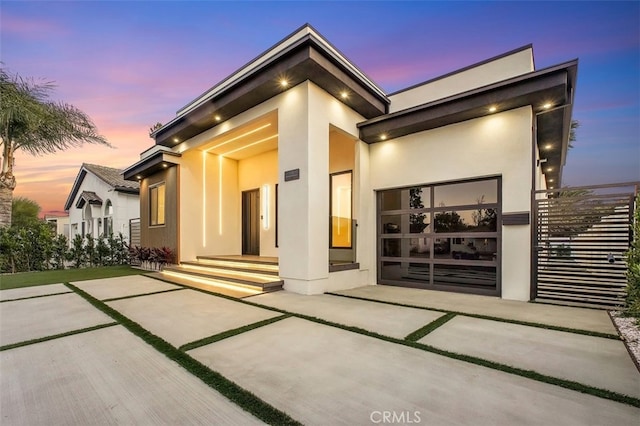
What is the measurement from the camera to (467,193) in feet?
19.2

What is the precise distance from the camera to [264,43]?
362 inches

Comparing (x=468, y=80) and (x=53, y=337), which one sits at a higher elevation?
(x=468, y=80)

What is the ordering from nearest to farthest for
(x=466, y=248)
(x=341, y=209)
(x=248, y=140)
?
(x=466, y=248)
(x=341, y=209)
(x=248, y=140)

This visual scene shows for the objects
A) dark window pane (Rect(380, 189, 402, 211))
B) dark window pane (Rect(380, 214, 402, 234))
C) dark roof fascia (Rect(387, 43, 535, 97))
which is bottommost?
dark window pane (Rect(380, 214, 402, 234))

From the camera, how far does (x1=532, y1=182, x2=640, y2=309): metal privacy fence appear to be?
433 cm

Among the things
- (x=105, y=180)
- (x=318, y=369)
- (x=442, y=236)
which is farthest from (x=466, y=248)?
(x=105, y=180)

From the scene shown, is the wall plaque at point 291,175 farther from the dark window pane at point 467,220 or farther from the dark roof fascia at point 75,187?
the dark roof fascia at point 75,187

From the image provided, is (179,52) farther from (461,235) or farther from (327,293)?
(461,235)

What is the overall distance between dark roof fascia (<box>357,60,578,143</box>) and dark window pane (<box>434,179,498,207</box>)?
1.33 meters

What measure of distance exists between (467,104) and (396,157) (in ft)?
5.88

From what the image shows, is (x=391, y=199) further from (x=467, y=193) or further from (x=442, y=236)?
(x=467, y=193)

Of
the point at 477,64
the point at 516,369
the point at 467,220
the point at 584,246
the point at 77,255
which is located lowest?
the point at 77,255

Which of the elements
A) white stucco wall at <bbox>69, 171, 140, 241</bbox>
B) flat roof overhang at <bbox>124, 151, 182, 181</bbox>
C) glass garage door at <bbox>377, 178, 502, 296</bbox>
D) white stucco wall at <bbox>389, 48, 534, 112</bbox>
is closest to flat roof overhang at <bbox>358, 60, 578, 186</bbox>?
white stucco wall at <bbox>389, 48, 534, 112</bbox>

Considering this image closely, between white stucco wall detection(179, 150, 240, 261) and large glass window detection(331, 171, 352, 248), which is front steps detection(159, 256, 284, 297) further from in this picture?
large glass window detection(331, 171, 352, 248)
